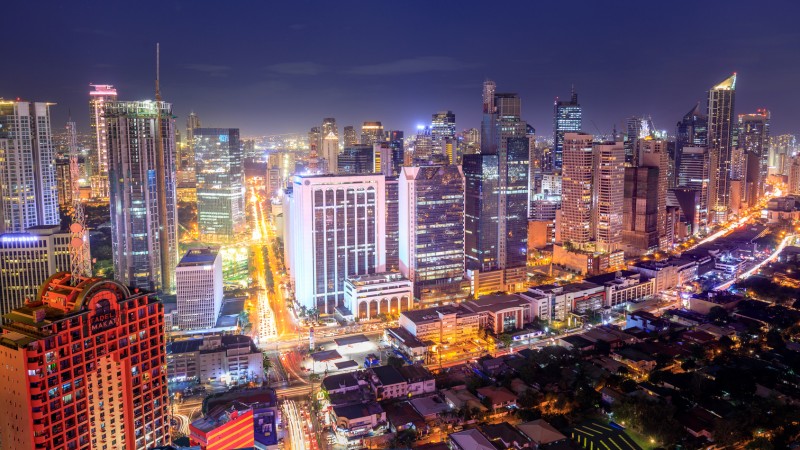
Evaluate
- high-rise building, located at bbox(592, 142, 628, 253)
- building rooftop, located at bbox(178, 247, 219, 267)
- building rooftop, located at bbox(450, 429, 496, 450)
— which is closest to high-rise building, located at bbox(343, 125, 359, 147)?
high-rise building, located at bbox(592, 142, 628, 253)

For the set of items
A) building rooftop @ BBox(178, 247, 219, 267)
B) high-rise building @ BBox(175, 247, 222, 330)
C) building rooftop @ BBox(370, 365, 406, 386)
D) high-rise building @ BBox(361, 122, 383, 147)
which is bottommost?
building rooftop @ BBox(370, 365, 406, 386)

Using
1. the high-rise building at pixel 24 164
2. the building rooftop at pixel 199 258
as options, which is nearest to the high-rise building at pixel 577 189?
the building rooftop at pixel 199 258

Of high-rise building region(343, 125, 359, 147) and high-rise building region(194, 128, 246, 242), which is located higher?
high-rise building region(343, 125, 359, 147)

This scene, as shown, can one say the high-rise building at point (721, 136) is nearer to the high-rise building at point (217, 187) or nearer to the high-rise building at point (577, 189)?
the high-rise building at point (577, 189)

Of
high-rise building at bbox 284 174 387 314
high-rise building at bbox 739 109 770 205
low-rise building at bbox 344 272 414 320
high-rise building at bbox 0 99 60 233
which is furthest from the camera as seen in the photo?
high-rise building at bbox 739 109 770 205

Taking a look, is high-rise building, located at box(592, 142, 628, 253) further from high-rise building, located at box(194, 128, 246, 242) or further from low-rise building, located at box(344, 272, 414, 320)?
high-rise building, located at box(194, 128, 246, 242)

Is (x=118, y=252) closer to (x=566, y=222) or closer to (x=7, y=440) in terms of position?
(x=7, y=440)

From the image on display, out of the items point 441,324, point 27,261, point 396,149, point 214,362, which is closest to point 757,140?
point 396,149

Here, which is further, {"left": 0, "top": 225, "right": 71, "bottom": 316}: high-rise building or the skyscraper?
the skyscraper

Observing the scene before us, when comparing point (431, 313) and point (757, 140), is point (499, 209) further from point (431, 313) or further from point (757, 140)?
point (757, 140)
